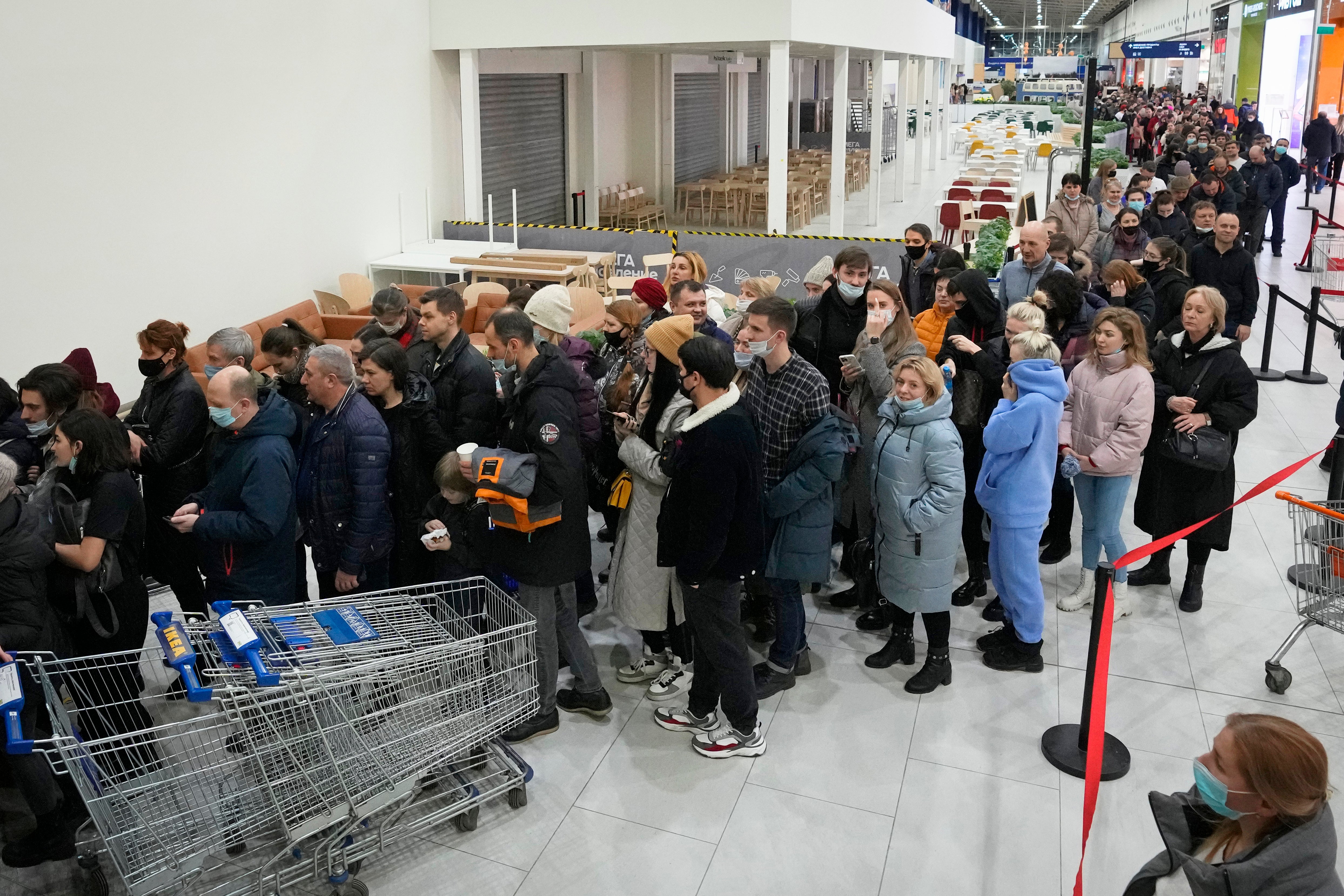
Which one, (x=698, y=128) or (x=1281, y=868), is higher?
(x=698, y=128)

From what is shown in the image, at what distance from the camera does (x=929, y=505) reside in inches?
177

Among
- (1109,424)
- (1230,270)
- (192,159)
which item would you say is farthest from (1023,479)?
(192,159)

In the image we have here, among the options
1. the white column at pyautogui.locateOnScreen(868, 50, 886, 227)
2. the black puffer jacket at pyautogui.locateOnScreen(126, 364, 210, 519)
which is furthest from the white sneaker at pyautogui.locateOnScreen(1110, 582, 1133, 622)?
the white column at pyautogui.locateOnScreen(868, 50, 886, 227)

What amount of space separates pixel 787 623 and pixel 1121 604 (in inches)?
73.9

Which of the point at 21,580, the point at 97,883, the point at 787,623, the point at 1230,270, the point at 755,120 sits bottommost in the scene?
the point at 97,883

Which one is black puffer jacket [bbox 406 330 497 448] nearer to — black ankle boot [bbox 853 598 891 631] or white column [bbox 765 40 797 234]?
black ankle boot [bbox 853 598 891 631]

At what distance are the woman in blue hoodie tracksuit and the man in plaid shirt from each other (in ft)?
2.69

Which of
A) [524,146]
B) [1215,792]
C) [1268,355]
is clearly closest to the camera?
[1215,792]

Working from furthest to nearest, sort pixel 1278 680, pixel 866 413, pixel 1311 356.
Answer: pixel 1311 356, pixel 866 413, pixel 1278 680

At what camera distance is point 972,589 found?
5.64 m

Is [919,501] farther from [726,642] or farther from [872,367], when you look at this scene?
[726,642]

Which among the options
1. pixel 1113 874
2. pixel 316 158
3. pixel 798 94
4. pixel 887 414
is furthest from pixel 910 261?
pixel 798 94

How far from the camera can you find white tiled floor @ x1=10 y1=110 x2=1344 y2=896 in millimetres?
3709

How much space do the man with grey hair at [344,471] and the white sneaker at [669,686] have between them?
1.31 m
